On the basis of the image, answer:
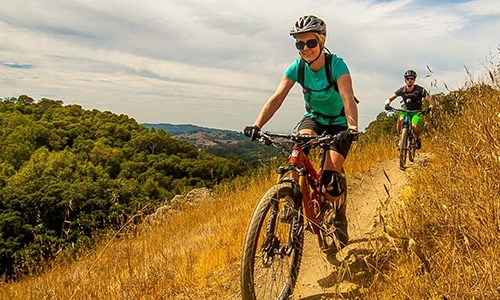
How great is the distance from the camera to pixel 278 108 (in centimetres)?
386

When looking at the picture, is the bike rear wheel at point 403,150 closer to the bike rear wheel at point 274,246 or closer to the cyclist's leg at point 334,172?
the cyclist's leg at point 334,172

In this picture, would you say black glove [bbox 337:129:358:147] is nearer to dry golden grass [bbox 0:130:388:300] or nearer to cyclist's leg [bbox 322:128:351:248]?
cyclist's leg [bbox 322:128:351:248]

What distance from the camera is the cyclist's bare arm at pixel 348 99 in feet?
11.4

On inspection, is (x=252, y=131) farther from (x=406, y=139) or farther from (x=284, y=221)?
(x=406, y=139)

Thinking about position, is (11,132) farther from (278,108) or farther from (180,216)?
(278,108)

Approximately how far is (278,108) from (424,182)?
1844 mm

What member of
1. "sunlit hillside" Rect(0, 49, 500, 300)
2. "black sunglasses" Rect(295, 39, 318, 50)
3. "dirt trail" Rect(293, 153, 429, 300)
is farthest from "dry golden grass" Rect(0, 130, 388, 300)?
"black sunglasses" Rect(295, 39, 318, 50)

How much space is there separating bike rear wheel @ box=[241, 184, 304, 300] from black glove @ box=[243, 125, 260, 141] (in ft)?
1.93

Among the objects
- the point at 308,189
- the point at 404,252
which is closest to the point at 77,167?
the point at 308,189

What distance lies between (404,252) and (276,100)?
1.97 meters

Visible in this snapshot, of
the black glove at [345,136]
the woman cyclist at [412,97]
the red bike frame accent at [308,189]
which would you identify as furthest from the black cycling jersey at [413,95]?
the black glove at [345,136]

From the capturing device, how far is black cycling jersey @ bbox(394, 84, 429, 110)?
8945 millimetres

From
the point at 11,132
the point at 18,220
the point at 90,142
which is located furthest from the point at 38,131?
the point at 18,220

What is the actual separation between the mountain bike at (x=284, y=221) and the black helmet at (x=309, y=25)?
0.97 meters
